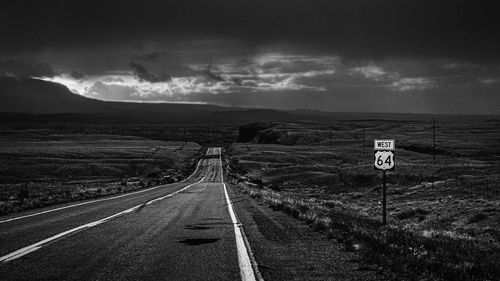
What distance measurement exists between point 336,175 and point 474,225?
151 ft

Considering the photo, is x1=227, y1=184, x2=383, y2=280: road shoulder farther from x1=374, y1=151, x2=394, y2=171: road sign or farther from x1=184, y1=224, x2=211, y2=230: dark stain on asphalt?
x1=374, y1=151, x2=394, y2=171: road sign

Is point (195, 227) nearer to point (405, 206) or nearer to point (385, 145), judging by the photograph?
point (385, 145)

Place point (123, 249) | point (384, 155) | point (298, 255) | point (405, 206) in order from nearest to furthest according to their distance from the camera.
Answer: point (298, 255)
point (123, 249)
point (384, 155)
point (405, 206)

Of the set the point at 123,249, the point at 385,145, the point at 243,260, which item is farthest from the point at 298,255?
the point at 385,145

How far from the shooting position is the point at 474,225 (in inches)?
1013

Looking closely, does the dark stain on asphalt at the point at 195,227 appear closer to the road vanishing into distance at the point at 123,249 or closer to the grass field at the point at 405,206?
the road vanishing into distance at the point at 123,249

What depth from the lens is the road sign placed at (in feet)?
48.4

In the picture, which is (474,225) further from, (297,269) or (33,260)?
(33,260)

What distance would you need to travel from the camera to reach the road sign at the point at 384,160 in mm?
14766

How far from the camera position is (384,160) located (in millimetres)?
14875

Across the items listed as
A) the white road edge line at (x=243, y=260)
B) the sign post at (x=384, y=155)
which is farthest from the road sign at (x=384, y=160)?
the white road edge line at (x=243, y=260)

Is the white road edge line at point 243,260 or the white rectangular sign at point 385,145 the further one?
the white rectangular sign at point 385,145

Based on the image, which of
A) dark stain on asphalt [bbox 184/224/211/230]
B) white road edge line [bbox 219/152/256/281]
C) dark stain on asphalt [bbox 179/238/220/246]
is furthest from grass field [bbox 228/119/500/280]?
dark stain on asphalt [bbox 184/224/211/230]

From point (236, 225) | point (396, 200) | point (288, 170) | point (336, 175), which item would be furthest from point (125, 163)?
point (236, 225)
